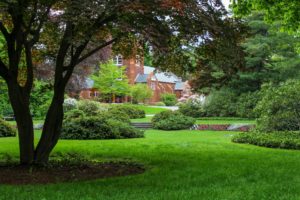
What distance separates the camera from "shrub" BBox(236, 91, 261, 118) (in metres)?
29.8

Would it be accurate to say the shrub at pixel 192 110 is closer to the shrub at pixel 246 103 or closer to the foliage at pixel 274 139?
the shrub at pixel 246 103

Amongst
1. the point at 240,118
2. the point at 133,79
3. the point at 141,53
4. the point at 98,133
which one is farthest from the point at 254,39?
the point at 133,79

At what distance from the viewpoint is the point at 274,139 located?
1492 cm

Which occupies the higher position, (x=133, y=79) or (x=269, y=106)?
(x=133, y=79)

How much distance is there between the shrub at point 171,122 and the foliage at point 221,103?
21.4 feet

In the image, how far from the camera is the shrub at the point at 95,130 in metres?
18.1

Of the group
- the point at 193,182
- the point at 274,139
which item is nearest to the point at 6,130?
the point at 274,139

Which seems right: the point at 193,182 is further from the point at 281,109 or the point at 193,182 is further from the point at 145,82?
the point at 145,82

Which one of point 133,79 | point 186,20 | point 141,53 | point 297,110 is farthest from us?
point 133,79

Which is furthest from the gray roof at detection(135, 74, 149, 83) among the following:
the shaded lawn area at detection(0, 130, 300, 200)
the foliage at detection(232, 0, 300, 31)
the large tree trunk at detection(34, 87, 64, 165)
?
the large tree trunk at detection(34, 87, 64, 165)

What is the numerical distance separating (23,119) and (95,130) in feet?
31.3

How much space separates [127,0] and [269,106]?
38.7ft

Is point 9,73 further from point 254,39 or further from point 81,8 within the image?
point 254,39

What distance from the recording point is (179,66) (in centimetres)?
1030
